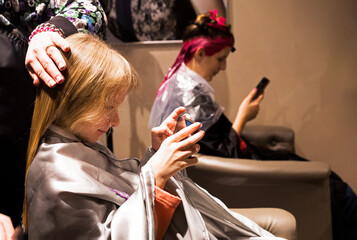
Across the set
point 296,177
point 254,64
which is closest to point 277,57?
point 254,64

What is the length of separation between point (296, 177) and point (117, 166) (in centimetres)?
82

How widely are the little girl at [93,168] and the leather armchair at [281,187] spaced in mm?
648

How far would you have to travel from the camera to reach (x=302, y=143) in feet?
8.43

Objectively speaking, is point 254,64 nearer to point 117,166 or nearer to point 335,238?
point 335,238

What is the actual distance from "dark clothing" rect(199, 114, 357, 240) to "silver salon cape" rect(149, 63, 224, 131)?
0.23ft

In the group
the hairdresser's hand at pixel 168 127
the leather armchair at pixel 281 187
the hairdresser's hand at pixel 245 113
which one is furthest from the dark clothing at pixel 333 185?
the hairdresser's hand at pixel 168 127

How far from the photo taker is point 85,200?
0.79m

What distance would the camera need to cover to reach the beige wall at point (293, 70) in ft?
7.59

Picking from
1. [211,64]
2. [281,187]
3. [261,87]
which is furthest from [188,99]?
[281,187]

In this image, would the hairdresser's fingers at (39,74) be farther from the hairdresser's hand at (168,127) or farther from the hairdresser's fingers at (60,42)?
the hairdresser's hand at (168,127)

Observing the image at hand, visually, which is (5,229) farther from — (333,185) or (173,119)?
(333,185)

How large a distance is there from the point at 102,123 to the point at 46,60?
0.59ft

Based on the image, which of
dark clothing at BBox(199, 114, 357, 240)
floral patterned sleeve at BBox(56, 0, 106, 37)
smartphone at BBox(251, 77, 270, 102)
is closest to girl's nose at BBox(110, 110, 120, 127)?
floral patterned sleeve at BBox(56, 0, 106, 37)

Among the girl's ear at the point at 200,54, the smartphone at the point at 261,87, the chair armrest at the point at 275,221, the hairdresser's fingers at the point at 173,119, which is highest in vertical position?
the hairdresser's fingers at the point at 173,119
